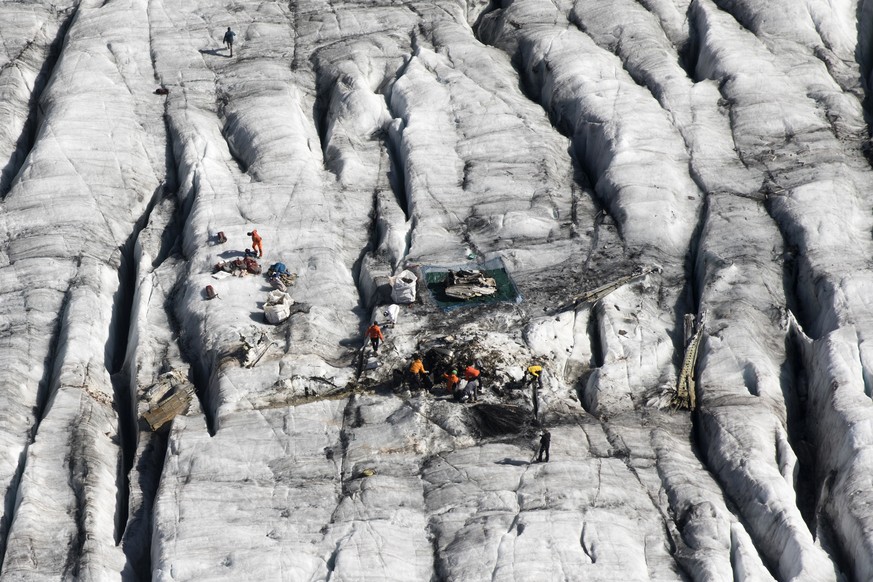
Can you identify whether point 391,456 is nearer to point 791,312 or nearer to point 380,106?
point 791,312

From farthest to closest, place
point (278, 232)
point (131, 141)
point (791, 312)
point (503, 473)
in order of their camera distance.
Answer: point (131, 141) < point (278, 232) < point (791, 312) < point (503, 473)

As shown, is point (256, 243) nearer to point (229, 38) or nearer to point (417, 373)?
point (417, 373)

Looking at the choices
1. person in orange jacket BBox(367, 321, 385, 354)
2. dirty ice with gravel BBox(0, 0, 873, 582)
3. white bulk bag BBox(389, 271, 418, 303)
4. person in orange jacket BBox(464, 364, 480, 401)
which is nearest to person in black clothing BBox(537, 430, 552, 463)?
dirty ice with gravel BBox(0, 0, 873, 582)

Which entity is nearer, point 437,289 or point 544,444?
point 544,444

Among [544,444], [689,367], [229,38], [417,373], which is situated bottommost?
[544,444]

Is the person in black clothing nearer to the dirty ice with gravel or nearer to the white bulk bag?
the dirty ice with gravel

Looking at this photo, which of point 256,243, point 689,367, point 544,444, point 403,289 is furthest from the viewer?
point 256,243

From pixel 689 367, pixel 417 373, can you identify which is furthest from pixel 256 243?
pixel 689 367

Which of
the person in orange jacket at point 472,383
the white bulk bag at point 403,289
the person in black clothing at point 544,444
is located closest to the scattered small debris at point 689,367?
the person in black clothing at point 544,444

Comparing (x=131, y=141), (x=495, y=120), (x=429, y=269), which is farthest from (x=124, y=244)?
(x=495, y=120)
